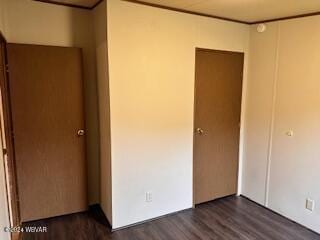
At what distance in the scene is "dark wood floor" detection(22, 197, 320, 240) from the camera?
2.73 meters

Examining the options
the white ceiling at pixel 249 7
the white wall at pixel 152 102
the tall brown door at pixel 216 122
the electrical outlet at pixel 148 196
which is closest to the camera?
the white ceiling at pixel 249 7

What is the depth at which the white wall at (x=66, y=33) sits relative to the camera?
2.68 m

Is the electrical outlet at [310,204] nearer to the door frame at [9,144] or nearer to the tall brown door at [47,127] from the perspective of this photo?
→ the tall brown door at [47,127]

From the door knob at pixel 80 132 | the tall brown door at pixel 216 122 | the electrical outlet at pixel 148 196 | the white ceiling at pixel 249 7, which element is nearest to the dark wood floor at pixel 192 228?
the electrical outlet at pixel 148 196

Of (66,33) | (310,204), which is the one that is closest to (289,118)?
(310,204)

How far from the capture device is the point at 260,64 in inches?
133

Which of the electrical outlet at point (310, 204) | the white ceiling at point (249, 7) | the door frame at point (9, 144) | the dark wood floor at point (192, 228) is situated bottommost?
the dark wood floor at point (192, 228)

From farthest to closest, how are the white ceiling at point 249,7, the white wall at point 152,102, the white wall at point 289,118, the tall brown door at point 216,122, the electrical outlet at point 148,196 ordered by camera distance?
the tall brown door at point 216,122, the electrical outlet at point 148,196, the white wall at point 289,118, the white wall at point 152,102, the white ceiling at point 249,7

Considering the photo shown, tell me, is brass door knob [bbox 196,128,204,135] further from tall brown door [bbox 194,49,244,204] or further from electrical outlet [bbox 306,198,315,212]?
electrical outlet [bbox 306,198,315,212]

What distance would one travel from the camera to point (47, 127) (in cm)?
288

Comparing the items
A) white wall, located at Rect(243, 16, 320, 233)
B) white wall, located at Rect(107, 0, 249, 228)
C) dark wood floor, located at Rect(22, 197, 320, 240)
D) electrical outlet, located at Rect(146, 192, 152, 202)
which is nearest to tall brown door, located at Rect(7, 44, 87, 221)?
dark wood floor, located at Rect(22, 197, 320, 240)

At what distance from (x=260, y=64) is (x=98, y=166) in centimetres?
253

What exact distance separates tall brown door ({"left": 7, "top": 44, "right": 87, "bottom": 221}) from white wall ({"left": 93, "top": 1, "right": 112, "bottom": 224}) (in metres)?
0.24

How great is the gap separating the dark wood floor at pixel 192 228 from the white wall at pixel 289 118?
0.27 metres
